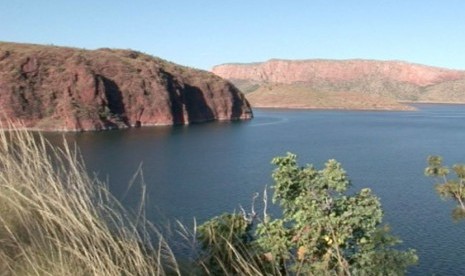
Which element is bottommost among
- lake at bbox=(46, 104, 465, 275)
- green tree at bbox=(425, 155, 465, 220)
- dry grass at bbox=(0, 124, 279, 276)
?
lake at bbox=(46, 104, 465, 275)

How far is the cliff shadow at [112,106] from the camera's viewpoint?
93.2m

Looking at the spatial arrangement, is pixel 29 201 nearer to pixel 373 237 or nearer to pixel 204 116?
pixel 373 237

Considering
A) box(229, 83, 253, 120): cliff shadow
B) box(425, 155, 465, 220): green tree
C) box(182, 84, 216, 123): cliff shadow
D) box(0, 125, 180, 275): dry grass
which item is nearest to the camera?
box(0, 125, 180, 275): dry grass

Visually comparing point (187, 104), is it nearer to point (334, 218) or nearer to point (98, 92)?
point (98, 92)

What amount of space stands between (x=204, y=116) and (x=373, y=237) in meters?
109

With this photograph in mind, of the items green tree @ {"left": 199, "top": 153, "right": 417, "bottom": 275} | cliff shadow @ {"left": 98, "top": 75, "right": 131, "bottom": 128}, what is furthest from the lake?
cliff shadow @ {"left": 98, "top": 75, "right": 131, "bottom": 128}

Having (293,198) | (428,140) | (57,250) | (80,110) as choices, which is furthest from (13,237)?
(80,110)

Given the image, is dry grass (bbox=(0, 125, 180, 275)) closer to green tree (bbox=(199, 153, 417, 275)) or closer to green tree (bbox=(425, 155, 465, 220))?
green tree (bbox=(199, 153, 417, 275))

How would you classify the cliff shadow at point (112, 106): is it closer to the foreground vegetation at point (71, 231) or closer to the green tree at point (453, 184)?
the green tree at point (453, 184)

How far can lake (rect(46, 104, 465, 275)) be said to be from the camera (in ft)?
86.3

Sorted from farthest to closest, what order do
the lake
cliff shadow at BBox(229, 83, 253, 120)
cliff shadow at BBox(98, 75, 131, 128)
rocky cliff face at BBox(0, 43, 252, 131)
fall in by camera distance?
cliff shadow at BBox(229, 83, 253, 120) < cliff shadow at BBox(98, 75, 131, 128) < rocky cliff face at BBox(0, 43, 252, 131) < the lake

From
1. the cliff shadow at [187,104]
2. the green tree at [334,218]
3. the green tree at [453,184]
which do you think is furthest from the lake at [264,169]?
the cliff shadow at [187,104]

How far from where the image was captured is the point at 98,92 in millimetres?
97188

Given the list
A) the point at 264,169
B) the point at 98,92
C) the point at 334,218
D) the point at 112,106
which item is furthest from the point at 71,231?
the point at 112,106
